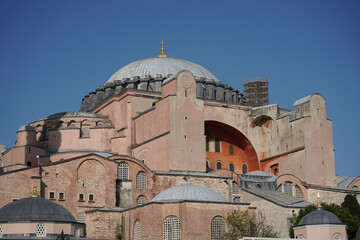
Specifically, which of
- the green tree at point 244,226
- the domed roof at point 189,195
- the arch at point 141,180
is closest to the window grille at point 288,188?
the green tree at point 244,226

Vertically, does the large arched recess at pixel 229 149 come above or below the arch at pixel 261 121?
below

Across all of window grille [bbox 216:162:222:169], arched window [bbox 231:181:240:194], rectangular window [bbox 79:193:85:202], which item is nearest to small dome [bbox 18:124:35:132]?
rectangular window [bbox 79:193:85:202]

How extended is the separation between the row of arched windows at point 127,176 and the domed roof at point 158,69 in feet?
46.7

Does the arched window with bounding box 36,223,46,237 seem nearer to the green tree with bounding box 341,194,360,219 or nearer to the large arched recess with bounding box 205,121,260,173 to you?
the green tree with bounding box 341,194,360,219

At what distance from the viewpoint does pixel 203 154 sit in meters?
47.5

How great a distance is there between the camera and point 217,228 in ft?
128

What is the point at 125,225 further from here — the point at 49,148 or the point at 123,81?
the point at 123,81

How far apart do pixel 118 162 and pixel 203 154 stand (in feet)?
20.2

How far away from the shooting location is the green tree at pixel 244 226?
38.8m

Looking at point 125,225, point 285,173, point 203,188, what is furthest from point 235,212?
point 285,173

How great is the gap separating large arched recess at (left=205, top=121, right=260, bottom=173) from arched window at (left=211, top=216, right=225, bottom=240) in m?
14.7

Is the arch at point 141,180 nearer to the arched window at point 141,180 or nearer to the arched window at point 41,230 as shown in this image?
the arched window at point 141,180

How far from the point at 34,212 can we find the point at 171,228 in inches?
333

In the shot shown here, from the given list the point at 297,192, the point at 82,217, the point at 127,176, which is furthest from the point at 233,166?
the point at 82,217
